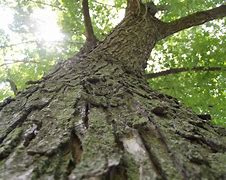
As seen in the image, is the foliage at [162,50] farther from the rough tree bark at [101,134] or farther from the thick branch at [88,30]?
the rough tree bark at [101,134]

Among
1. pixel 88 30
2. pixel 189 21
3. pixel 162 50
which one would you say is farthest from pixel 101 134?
pixel 162 50

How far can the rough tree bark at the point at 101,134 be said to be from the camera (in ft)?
3.19

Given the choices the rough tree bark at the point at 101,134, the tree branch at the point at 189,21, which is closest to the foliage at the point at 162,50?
the tree branch at the point at 189,21

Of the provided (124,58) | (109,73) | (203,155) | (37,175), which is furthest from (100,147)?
(124,58)

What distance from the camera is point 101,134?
124 cm

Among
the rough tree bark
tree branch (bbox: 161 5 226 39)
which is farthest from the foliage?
the rough tree bark

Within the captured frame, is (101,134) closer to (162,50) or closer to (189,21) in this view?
(189,21)

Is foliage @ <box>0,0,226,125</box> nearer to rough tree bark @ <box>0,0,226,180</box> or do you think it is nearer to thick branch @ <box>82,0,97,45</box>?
thick branch @ <box>82,0,97,45</box>

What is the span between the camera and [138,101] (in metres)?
1.70

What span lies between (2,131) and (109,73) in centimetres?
105

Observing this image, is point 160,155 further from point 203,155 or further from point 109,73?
point 109,73

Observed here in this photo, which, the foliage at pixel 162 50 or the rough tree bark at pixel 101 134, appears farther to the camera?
the foliage at pixel 162 50

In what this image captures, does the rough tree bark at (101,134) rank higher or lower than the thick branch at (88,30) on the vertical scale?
lower

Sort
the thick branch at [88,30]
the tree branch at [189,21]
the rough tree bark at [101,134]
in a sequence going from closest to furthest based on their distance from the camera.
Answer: the rough tree bark at [101,134] → the thick branch at [88,30] → the tree branch at [189,21]
